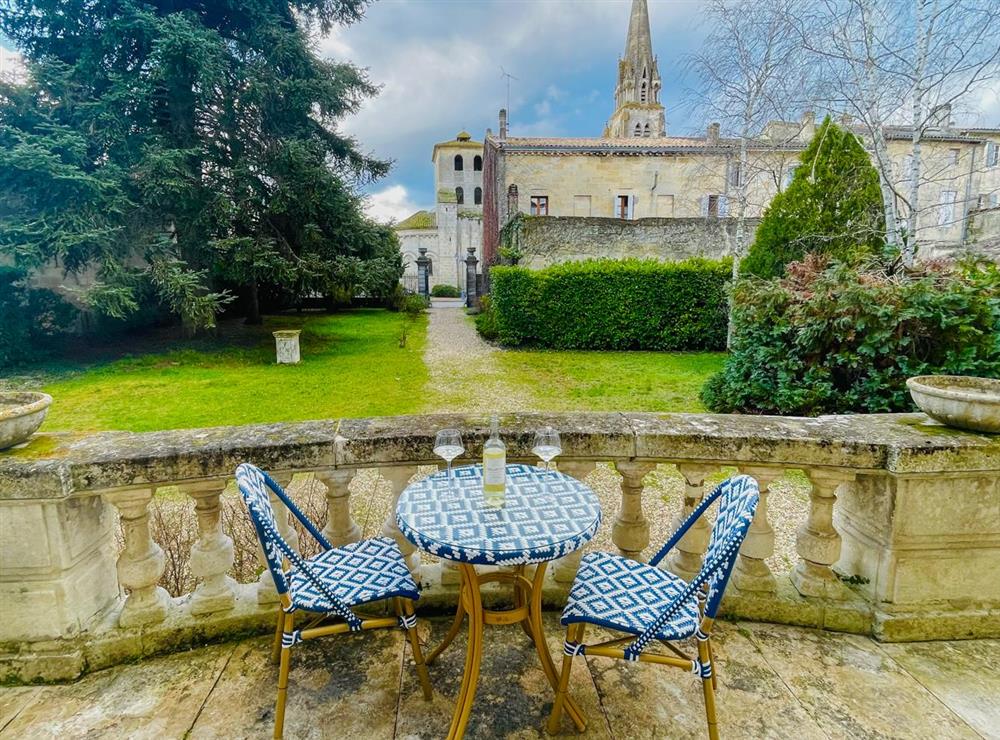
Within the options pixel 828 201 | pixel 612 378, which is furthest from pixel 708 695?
pixel 828 201

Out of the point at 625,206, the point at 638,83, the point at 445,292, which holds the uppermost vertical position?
the point at 638,83

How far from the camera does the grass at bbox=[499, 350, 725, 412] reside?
25.0 feet

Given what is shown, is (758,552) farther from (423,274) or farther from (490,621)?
(423,274)

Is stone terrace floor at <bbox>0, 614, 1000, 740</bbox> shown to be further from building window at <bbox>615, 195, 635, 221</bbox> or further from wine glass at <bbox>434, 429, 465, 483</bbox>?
building window at <bbox>615, 195, 635, 221</bbox>

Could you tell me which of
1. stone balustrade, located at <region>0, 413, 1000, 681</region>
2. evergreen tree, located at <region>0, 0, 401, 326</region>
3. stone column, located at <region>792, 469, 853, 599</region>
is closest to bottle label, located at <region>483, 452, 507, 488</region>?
stone balustrade, located at <region>0, 413, 1000, 681</region>

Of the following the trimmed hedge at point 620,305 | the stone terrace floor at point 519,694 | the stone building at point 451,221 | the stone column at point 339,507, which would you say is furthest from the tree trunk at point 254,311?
the stone building at point 451,221

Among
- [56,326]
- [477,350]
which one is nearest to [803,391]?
[477,350]

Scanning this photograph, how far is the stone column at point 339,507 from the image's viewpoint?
2.04 metres

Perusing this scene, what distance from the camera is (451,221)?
39250 millimetres

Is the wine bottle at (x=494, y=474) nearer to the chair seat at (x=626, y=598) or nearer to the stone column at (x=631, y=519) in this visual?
the chair seat at (x=626, y=598)

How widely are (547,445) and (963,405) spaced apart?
159 centimetres

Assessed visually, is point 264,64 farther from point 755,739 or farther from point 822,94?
point 755,739

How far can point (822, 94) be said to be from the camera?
758 centimetres

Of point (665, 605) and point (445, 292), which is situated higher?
point (445, 292)
